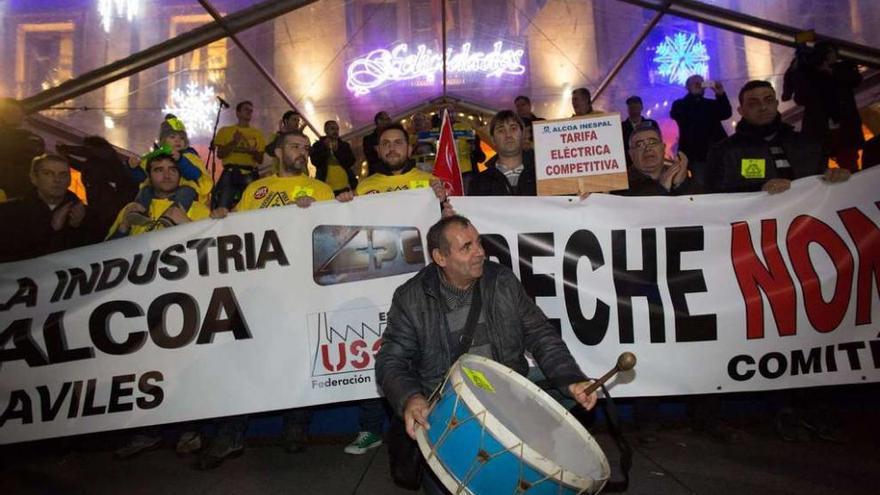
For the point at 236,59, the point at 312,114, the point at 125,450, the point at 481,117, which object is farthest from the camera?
the point at 481,117

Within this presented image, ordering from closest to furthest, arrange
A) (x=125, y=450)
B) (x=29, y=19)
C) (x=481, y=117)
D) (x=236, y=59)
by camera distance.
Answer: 1. (x=125, y=450)
2. (x=29, y=19)
3. (x=236, y=59)
4. (x=481, y=117)

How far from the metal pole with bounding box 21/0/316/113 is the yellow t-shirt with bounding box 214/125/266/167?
111 centimetres

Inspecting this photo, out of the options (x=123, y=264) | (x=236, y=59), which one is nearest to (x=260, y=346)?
(x=123, y=264)

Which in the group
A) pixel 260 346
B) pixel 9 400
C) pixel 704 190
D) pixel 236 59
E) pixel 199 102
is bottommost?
pixel 9 400

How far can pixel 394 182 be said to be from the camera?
169 inches

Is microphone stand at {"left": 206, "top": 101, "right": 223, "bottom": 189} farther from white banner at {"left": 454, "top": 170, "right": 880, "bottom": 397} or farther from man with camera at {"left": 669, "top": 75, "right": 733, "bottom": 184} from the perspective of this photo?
man with camera at {"left": 669, "top": 75, "right": 733, "bottom": 184}

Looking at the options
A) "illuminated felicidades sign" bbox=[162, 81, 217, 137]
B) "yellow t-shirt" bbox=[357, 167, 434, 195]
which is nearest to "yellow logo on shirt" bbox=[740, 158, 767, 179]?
"yellow t-shirt" bbox=[357, 167, 434, 195]

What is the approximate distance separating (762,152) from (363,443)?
3548mm

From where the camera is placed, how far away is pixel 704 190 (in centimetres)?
395

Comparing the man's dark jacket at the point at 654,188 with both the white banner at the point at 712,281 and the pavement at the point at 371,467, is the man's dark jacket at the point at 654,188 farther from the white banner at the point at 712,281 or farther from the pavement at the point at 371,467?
the pavement at the point at 371,467

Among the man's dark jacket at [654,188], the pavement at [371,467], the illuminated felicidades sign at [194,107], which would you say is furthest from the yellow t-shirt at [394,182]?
the illuminated felicidades sign at [194,107]

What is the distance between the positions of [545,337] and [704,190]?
210 cm

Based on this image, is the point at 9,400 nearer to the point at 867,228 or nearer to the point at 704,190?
the point at 704,190

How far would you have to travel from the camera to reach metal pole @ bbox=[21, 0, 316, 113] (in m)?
6.84
